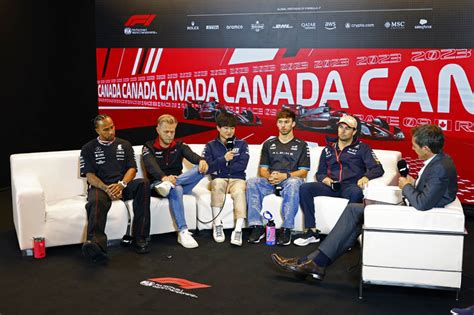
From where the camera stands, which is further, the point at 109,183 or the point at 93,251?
the point at 109,183

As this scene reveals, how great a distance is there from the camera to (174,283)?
4.71 metres

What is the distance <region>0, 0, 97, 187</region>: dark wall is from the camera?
306 inches

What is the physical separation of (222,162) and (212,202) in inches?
15.1

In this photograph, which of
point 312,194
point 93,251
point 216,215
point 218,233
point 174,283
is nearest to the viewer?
point 174,283

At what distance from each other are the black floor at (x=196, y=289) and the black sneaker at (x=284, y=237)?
0.21 ft

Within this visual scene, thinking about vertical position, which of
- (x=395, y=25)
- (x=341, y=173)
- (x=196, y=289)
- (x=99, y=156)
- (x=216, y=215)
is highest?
(x=395, y=25)

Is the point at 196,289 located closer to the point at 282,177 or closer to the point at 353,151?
the point at 282,177

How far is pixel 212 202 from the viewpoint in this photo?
5.90 metres

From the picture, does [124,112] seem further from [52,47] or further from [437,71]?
[437,71]

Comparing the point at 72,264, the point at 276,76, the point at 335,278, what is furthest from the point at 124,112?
the point at 335,278

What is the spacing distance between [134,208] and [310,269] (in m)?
1.67

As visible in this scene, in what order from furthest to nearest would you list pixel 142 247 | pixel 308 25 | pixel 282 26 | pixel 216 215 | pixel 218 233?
pixel 282 26
pixel 308 25
pixel 216 215
pixel 218 233
pixel 142 247

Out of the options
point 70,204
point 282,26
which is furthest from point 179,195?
point 282,26

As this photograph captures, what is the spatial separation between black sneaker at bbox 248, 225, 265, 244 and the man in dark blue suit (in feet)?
3.06
